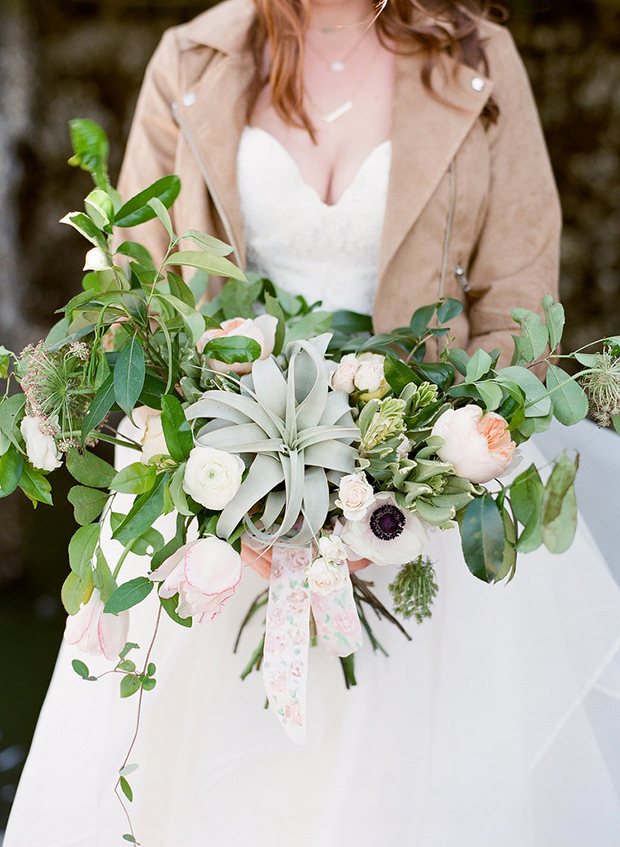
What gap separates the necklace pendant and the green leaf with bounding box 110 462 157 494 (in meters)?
0.66

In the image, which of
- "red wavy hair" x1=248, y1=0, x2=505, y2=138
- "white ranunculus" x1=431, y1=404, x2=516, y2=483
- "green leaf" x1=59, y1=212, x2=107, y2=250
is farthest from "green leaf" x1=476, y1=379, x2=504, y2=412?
"red wavy hair" x1=248, y1=0, x2=505, y2=138

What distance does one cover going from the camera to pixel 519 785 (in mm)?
717

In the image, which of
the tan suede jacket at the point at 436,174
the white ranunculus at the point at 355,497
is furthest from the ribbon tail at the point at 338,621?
the tan suede jacket at the point at 436,174

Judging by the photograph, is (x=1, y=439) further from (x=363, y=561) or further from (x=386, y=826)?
(x=386, y=826)

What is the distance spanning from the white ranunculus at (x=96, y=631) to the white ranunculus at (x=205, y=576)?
0.27 feet

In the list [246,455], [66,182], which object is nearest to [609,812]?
[246,455]

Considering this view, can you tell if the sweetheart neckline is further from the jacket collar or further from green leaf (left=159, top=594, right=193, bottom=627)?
green leaf (left=159, top=594, right=193, bottom=627)

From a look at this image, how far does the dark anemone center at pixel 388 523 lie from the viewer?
60 cm

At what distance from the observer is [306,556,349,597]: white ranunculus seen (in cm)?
58

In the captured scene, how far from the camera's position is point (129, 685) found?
62cm

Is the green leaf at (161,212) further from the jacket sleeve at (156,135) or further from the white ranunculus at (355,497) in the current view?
→ the jacket sleeve at (156,135)

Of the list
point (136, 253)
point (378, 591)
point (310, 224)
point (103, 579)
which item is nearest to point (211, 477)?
point (103, 579)

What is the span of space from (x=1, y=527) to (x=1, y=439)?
155 cm

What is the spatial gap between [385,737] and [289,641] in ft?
0.59
